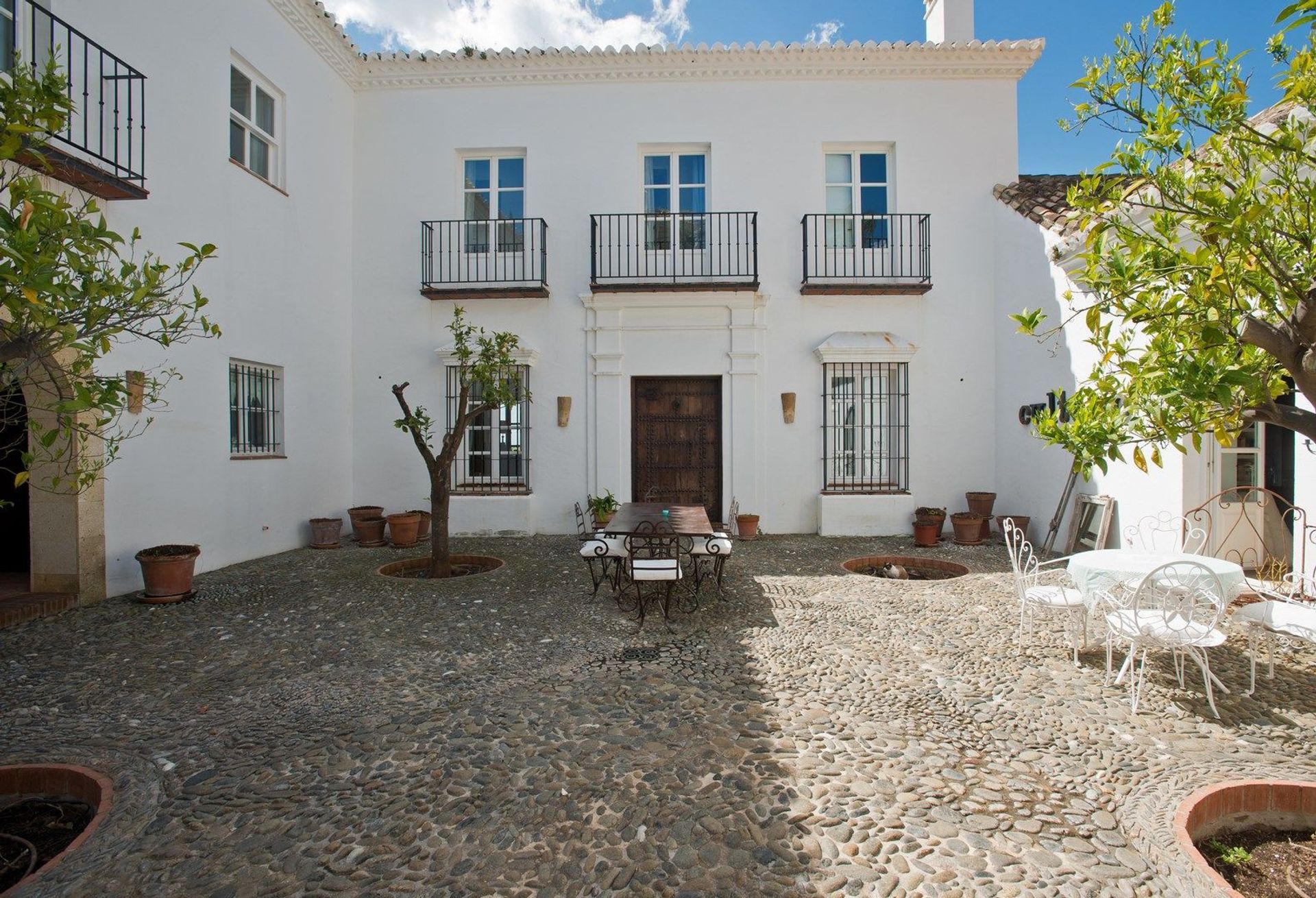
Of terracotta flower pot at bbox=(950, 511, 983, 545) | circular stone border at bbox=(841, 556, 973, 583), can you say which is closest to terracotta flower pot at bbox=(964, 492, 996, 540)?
terracotta flower pot at bbox=(950, 511, 983, 545)

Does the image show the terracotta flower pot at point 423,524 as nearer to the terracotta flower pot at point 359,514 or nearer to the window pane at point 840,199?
the terracotta flower pot at point 359,514

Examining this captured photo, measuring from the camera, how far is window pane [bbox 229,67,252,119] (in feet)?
22.8

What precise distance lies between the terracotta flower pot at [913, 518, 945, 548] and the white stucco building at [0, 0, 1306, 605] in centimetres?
60

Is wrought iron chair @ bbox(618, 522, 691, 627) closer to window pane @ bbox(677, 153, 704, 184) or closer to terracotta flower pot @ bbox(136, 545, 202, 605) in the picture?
terracotta flower pot @ bbox(136, 545, 202, 605)

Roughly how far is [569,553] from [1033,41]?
881 cm

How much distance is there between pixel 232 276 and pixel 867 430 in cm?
772

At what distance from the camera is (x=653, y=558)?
5055mm

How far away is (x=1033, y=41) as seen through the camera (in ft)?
27.4

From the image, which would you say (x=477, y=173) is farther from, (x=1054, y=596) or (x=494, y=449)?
(x=1054, y=596)

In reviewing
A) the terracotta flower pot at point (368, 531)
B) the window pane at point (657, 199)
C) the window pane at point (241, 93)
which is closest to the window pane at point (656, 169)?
the window pane at point (657, 199)

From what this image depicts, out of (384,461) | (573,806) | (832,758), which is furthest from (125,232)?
(832,758)

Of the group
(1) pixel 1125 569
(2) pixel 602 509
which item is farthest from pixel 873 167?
(1) pixel 1125 569

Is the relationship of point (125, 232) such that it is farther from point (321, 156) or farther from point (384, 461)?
point (384, 461)

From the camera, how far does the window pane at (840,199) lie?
8844 mm
